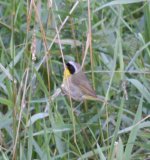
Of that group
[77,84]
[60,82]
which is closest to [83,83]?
[77,84]

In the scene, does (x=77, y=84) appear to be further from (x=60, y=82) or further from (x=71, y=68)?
(x=60, y=82)

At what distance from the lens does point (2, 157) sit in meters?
3.07

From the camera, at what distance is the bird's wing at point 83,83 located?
3.34 metres

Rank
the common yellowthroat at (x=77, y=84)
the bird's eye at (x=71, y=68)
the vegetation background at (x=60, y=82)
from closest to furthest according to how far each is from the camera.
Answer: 1. the vegetation background at (x=60, y=82)
2. the common yellowthroat at (x=77, y=84)
3. the bird's eye at (x=71, y=68)

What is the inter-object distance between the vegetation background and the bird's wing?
0.28 feet

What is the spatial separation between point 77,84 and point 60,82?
0.20m

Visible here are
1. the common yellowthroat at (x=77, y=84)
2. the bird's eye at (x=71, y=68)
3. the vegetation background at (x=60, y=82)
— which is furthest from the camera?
the bird's eye at (x=71, y=68)

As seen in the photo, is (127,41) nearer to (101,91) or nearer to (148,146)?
(101,91)

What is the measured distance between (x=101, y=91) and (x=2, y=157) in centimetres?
78

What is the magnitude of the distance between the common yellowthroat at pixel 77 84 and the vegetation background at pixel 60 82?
0.19 ft

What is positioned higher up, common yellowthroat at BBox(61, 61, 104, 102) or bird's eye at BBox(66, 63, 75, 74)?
bird's eye at BBox(66, 63, 75, 74)

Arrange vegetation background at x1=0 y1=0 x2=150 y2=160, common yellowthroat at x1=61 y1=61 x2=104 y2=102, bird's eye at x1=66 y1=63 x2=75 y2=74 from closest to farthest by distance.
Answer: vegetation background at x1=0 y1=0 x2=150 y2=160 < common yellowthroat at x1=61 y1=61 x2=104 y2=102 < bird's eye at x1=66 y1=63 x2=75 y2=74

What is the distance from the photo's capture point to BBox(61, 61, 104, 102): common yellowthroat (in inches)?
131

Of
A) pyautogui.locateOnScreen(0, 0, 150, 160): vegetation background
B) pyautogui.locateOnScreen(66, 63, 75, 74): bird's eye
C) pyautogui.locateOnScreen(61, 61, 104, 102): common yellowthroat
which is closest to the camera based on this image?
pyautogui.locateOnScreen(0, 0, 150, 160): vegetation background
